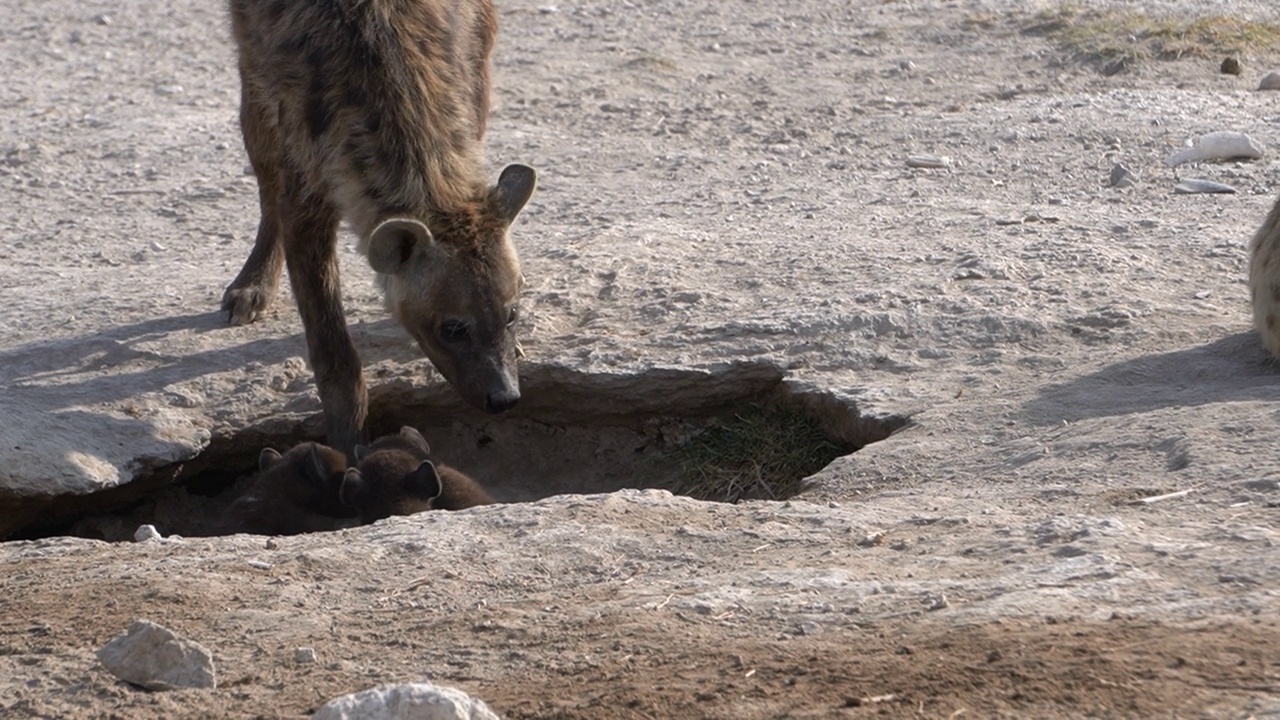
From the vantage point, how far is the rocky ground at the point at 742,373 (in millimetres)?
3135

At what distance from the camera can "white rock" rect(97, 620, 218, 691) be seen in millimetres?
3186

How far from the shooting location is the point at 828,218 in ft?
21.8

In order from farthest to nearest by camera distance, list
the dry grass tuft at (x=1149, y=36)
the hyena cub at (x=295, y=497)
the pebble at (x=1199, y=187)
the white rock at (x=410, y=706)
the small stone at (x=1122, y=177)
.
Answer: the dry grass tuft at (x=1149, y=36), the small stone at (x=1122, y=177), the pebble at (x=1199, y=187), the hyena cub at (x=295, y=497), the white rock at (x=410, y=706)

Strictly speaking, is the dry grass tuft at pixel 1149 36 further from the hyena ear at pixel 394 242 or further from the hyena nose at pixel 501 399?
the hyena ear at pixel 394 242

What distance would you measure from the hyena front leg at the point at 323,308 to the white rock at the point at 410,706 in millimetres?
2744

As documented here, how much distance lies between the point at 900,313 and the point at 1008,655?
263cm

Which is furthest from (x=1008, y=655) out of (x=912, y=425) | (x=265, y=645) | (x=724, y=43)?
(x=724, y=43)

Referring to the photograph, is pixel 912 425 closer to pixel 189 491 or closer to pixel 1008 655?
pixel 1008 655

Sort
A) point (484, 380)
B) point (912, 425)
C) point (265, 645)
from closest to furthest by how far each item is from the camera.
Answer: point (265, 645) < point (912, 425) < point (484, 380)

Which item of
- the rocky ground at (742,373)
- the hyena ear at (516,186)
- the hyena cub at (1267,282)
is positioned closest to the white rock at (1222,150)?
the rocky ground at (742,373)

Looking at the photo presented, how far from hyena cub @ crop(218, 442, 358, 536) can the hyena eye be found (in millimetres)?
539

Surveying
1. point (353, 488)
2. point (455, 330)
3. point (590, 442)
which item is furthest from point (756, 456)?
point (353, 488)

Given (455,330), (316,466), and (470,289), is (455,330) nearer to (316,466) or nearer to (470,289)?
(470,289)

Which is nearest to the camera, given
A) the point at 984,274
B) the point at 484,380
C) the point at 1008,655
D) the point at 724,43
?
the point at 1008,655
